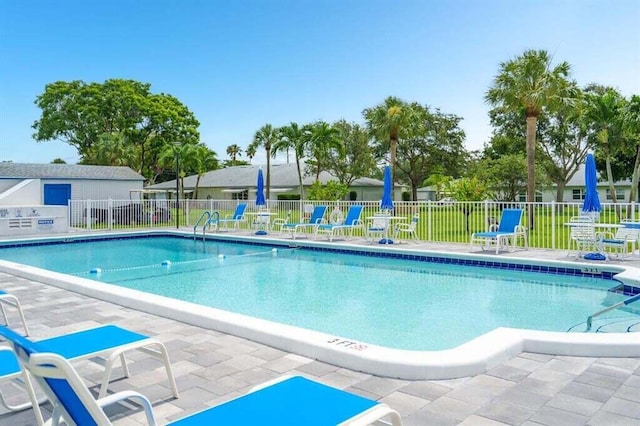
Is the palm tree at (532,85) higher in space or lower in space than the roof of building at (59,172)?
higher

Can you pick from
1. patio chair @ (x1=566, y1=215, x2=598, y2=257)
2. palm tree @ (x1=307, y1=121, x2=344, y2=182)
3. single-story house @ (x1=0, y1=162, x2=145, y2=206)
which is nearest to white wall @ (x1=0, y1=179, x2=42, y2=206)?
single-story house @ (x1=0, y1=162, x2=145, y2=206)

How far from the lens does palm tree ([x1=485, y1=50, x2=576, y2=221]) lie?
19.1 meters

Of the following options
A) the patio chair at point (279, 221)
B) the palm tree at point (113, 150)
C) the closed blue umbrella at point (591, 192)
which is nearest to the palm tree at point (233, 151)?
the palm tree at point (113, 150)

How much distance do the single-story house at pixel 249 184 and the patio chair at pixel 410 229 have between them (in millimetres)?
26080

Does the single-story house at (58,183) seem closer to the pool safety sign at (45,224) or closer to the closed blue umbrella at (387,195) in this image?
the pool safety sign at (45,224)

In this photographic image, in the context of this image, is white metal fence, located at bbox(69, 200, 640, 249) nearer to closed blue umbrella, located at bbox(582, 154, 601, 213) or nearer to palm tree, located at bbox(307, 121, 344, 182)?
closed blue umbrella, located at bbox(582, 154, 601, 213)

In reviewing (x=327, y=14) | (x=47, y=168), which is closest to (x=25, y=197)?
(x=47, y=168)

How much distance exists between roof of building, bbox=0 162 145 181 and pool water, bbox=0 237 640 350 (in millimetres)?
11862

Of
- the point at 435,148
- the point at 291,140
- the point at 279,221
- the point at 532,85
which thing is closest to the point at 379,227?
the point at 279,221

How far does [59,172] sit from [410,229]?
19192mm

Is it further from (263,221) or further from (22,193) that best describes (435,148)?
(22,193)

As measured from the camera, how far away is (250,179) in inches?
1599

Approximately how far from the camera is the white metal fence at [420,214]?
1195cm

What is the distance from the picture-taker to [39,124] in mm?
39406
